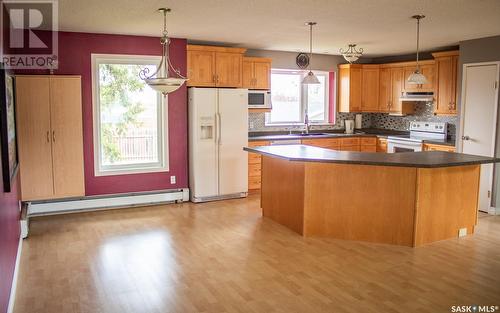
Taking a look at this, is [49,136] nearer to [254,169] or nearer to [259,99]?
[254,169]

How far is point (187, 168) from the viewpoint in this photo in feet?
22.1

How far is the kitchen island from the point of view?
455 cm

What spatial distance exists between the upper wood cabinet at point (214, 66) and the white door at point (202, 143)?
24cm

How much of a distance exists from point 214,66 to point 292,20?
2.02 meters

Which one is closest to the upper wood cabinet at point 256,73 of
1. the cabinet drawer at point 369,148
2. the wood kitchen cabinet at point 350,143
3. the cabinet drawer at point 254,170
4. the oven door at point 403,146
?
the cabinet drawer at point 254,170

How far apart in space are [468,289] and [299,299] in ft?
4.59

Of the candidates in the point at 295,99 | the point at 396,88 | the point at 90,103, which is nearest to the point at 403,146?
the point at 396,88

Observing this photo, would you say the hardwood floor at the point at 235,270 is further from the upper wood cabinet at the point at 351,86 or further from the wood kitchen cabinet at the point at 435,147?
the upper wood cabinet at the point at 351,86

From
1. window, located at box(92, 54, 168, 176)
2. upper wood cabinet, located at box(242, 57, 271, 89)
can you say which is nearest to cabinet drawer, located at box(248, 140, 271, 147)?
upper wood cabinet, located at box(242, 57, 271, 89)

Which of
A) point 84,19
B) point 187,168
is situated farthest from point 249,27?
point 187,168

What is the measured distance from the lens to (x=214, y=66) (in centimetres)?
671

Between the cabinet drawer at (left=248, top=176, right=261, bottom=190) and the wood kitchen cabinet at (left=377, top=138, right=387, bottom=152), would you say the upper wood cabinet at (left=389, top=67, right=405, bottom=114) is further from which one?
the cabinet drawer at (left=248, top=176, right=261, bottom=190)

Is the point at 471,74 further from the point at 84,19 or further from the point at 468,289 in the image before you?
the point at 84,19

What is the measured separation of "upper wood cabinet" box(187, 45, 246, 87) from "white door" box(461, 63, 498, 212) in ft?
11.1
